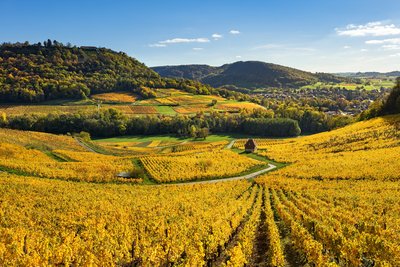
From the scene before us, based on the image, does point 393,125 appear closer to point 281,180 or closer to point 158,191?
point 281,180

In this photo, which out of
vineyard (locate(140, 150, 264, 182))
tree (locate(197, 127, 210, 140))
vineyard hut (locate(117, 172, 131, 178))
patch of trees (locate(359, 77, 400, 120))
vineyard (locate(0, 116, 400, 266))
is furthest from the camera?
tree (locate(197, 127, 210, 140))

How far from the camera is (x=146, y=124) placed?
133 m

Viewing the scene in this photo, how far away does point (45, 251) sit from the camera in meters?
20.8

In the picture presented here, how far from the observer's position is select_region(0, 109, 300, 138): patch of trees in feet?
411

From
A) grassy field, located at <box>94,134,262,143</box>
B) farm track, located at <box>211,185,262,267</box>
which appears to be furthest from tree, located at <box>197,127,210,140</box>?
farm track, located at <box>211,185,262,267</box>

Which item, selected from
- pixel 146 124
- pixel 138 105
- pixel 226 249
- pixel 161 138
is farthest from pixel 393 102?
pixel 138 105

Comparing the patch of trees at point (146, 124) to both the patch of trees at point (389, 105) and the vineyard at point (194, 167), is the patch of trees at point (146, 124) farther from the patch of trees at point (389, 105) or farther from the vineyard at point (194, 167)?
the vineyard at point (194, 167)

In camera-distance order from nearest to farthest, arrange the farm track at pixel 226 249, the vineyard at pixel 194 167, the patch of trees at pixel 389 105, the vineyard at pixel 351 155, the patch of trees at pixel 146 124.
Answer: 1. the farm track at pixel 226 249
2. the vineyard at pixel 351 155
3. the vineyard at pixel 194 167
4. the patch of trees at pixel 389 105
5. the patch of trees at pixel 146 124

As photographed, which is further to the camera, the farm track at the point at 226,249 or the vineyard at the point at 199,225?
the farm track at the point at 226,249

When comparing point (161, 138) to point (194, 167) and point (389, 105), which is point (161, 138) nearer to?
point (194, 167)

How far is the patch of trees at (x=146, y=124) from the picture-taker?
411 ft

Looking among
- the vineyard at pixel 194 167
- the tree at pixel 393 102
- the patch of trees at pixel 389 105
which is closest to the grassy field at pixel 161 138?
the vineyard at pixel 194 167

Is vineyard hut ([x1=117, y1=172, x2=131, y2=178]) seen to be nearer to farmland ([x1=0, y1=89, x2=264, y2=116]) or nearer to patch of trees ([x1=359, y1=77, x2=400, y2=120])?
patch of trees ([x1=359, y1=77, x2=400, y2=120])

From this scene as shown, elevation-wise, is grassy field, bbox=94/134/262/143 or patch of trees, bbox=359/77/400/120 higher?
patch of trees, bbox=359/77/400/120
